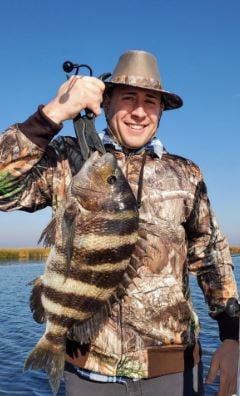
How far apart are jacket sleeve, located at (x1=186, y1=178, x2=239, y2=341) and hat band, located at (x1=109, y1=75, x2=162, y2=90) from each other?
1049 mm

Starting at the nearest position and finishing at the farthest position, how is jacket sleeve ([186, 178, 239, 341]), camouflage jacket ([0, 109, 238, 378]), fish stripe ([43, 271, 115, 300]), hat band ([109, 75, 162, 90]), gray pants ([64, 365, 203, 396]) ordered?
fish stripe ([43, 271, 115, 300])
camouflage jacket ([0, 109, 238, 378])
gray pants ([64, 365, 203, 396])
hat band ([109, 75, 162, 90])
jacket sleeve ([186, 178, 239, 341])

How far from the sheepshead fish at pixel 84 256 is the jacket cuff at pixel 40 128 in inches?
13.8

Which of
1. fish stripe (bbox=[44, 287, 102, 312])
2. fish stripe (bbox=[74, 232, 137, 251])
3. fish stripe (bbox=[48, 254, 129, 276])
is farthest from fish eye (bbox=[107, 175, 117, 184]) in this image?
fish stripe (bbox=[44, 287, 102, 312])

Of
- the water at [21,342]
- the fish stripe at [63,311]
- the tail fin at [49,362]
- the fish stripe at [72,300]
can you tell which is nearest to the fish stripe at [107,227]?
the fish stripe at [72,300]

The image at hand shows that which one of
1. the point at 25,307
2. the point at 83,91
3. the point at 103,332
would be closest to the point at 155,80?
the point at 83,91

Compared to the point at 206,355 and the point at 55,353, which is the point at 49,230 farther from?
the point at 206,355

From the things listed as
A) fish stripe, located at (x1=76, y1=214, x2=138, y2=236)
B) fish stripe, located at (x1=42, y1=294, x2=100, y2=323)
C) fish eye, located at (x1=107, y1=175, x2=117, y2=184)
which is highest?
fish eye, located at (x1=107, y1=175, x2=117, y2=184)

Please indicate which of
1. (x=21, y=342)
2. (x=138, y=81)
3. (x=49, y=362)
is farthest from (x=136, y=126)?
(x=21, y=342)

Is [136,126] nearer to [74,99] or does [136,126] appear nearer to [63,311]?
[74,99]

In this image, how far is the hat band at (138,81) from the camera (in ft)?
14.1

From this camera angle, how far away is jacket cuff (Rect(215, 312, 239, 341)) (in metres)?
4.40

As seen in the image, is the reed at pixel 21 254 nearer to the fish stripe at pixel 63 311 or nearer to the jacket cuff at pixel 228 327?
the jacket cuff at pixel 228 327

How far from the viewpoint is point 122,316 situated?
3979 millimetres

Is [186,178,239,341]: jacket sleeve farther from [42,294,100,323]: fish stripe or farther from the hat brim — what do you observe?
[42,294,100,323]: fish stripe
